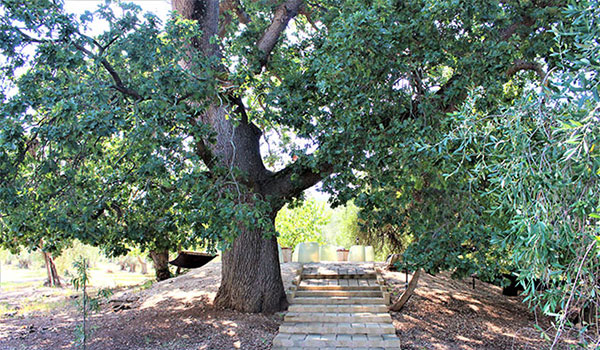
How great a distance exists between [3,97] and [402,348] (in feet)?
21.4

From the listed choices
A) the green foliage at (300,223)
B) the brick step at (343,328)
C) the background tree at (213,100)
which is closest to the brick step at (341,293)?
the brick step at (343,328)

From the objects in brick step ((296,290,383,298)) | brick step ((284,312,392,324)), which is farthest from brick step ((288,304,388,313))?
brick step ((296,290,383,298))

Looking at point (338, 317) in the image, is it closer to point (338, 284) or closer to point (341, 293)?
point (341, 293)

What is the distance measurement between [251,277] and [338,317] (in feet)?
5.85

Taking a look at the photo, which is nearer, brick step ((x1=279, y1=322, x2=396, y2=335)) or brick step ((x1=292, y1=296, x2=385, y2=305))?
brick step ((x1=279, y1=322, x2=396, y2=335))

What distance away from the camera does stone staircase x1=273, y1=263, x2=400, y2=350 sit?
23.2ft

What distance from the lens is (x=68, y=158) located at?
20.6ft

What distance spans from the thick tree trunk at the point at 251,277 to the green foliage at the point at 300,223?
335 inches

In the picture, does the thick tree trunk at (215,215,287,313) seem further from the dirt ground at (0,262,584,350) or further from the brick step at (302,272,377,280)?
the brick step at (302,272,377,280)

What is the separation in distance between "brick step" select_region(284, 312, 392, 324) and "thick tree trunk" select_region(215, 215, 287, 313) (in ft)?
1.64

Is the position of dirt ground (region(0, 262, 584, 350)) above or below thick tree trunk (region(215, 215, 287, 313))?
below

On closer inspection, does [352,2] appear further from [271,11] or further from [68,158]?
[68,158]

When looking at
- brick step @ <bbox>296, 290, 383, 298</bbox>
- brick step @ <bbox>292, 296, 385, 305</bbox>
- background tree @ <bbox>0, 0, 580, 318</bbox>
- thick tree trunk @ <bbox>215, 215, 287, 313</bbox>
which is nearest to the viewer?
background tree @ <bbox>0, 0, 580, 318</bbox>

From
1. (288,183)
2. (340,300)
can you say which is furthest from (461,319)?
(288,183)
